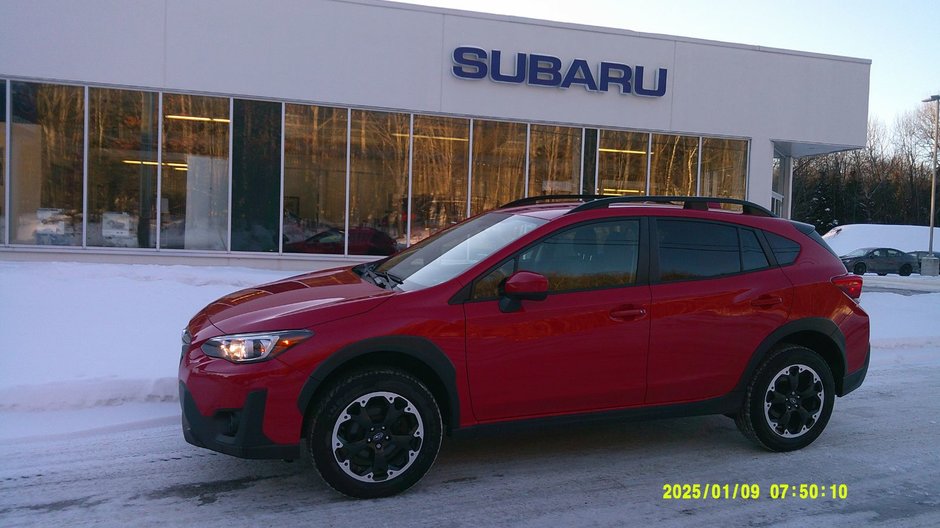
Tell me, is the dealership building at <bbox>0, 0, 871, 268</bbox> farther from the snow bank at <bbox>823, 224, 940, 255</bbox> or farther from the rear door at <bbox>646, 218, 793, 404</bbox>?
the snow bank at <bbox>823, 224, 940, 255</bbox>

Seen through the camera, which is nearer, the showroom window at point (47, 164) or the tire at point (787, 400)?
the tire at point (787, 400)

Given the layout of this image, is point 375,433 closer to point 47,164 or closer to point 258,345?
point 258,345

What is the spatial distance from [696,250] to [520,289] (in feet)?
5.10

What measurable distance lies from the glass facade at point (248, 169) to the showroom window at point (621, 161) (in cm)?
15

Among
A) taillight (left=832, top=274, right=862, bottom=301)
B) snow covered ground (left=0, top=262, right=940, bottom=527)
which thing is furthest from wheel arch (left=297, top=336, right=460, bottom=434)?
taillight (left=832, top=274, right=862, bottom=301)

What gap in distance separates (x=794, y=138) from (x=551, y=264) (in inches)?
597

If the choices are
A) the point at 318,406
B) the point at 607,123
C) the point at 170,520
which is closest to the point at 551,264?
the point at 318,406

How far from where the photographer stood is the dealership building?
13828 mm

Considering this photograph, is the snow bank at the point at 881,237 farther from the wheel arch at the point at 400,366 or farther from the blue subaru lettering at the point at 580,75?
the wheel arch at the point at 400,366

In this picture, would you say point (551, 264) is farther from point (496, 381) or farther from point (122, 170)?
point (122, 170)

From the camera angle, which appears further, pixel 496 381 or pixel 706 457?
A: pixel 706 457

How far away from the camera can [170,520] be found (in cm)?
409

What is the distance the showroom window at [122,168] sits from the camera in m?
14.0

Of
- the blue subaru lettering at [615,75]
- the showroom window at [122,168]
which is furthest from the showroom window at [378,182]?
the blue subaru lettering at [615,75]
